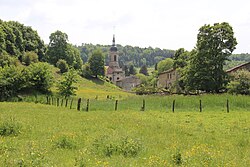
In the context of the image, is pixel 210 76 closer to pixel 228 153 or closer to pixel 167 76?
pixel 228 153

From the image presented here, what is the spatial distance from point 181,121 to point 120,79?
451ft

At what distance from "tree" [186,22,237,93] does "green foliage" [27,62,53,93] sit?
78.9 ft

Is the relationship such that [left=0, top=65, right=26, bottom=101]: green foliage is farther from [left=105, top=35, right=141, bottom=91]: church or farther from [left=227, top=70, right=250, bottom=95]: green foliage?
[left=105, top=35, right=141, bottom=91]: church

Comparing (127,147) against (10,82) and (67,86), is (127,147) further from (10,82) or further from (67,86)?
(67,86)

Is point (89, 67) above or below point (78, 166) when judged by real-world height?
above

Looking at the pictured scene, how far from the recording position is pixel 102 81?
124m

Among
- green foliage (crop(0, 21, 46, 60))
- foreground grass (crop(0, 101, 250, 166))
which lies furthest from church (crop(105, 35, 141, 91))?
foreground grass (crop(0, 101, 250, 166))

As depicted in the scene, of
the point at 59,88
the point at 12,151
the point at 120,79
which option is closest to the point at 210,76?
the point at 59,88

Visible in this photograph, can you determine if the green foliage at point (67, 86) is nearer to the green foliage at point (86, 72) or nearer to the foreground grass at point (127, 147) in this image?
the foreground grass at point (127, 147)

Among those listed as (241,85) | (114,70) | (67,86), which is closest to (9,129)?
(241,85)

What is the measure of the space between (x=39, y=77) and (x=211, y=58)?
93.8ft

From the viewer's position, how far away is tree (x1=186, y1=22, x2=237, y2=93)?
53.2m

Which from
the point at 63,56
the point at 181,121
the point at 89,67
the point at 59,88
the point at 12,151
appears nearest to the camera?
the point at 12,151

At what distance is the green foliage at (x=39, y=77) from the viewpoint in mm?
55188
